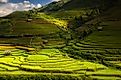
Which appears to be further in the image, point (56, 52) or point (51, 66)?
point (56, 52)

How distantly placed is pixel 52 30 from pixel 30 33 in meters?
8.05

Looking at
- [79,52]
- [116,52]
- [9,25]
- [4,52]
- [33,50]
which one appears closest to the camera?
[116,52]

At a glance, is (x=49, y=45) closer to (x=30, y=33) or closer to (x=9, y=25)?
(x=30, y=33)

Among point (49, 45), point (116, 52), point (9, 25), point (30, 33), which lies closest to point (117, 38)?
point (116, 52)

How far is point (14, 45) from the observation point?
84.0m

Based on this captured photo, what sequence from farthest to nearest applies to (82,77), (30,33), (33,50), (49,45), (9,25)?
(9,25)
(30,33)
(49,45)
(33,50)
(82,77)

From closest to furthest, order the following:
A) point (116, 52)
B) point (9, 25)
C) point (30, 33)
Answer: point (116, 52) → point (30, 33) → point (9, 25)

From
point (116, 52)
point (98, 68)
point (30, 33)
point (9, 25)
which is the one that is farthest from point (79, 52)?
point (9, 25)

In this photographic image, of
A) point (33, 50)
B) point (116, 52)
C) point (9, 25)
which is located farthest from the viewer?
point (9, 25)

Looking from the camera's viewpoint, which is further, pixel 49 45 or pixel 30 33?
pixel 30 33

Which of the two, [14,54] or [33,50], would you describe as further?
[33,50]

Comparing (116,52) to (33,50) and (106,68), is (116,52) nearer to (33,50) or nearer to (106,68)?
(106,68)

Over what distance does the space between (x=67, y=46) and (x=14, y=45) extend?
47.8 feet

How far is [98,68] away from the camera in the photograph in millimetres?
54656
